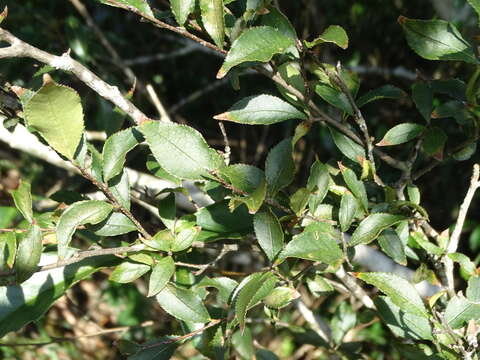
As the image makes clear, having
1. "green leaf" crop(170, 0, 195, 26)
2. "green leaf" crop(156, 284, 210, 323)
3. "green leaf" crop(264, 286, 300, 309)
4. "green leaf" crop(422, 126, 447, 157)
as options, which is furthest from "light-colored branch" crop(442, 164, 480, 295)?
"green leaf" crop(170, 0, 195, 26)

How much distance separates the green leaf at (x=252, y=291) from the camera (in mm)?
708

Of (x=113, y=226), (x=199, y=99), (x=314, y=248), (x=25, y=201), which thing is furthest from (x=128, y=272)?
(x=199, y=99)

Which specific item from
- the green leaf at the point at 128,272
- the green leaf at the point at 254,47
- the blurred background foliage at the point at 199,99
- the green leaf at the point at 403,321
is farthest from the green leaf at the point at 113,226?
the blurred background foliage at the point at 199,99

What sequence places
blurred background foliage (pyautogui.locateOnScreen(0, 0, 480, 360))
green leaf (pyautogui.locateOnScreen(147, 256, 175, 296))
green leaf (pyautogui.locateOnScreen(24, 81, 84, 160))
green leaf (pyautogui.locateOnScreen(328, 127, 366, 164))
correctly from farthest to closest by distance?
1. blurred background foliage (pyautogui.locateOnScreen(0, 0, 480, 360))
2. green leaf (pyautogui.locateOnScreen(328, 127, 366, 164))
3. green leaf (pyautogui.locateOnScreen(147, 256, 175, 296))
4. green leaf (pyautogui.locateOnScreen(24, 81, 84, 160))

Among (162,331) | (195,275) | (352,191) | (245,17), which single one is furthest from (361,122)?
(162,331)

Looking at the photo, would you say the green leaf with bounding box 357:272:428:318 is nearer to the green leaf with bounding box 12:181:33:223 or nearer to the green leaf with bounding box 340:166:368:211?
the green leaf with bounding box 340:166:368:211

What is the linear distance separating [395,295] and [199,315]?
11.4 inches

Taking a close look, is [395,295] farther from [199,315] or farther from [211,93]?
[211,93]

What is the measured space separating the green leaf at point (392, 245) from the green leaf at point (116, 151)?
40 cm

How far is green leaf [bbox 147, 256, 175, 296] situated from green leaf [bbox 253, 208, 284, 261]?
14 cm

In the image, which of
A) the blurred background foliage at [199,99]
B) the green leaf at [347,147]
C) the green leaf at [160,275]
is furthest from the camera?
the blurred background foliage at [199,99]

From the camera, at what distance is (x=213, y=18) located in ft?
2.32

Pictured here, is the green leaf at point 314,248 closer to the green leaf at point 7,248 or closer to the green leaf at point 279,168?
the green leaf at point 279,168

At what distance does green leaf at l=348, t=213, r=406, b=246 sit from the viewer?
0.79m
